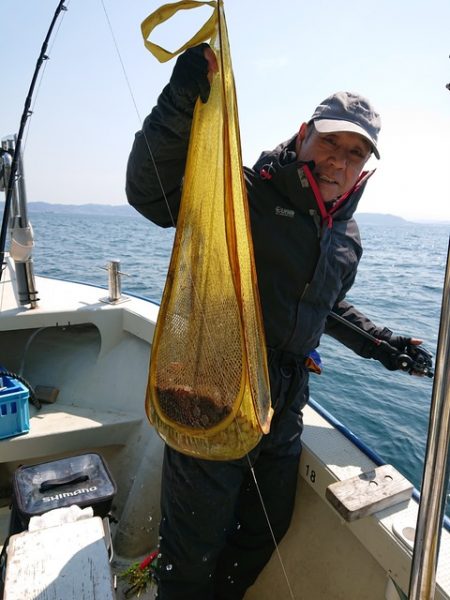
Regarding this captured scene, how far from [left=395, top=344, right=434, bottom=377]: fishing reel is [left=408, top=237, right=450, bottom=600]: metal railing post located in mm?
1828

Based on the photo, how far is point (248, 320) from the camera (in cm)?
142

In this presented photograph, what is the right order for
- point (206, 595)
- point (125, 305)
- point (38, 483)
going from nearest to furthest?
point (206, 595), point (38, 483), point (125, 305)

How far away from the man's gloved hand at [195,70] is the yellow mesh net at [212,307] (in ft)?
0.09

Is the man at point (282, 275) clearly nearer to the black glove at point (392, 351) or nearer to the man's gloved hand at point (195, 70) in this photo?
the man's gloved hand at point (195, 70)

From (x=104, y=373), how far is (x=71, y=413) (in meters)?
0.47

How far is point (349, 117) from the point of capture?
192 centimetres

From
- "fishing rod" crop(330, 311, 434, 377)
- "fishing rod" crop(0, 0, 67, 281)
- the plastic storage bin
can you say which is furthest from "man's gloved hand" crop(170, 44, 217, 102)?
"fishing rod" crop(0, 0, 67, 281)

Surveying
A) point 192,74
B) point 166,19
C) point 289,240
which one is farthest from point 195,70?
point 289,240

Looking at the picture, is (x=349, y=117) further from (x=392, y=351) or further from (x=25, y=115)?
(x=25, y=115)

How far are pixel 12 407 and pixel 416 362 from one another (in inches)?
103

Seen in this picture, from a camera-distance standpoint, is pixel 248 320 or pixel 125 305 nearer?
pixel 248 320

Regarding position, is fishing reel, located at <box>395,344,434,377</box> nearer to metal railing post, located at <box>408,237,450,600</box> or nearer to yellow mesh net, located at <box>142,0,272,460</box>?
yellow mesh net, located at <box>142,0,272,460</box>

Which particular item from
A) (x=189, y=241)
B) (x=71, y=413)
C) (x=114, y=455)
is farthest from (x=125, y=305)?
(x=189, y=241)

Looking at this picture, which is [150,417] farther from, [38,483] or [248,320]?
[38,483]
